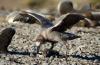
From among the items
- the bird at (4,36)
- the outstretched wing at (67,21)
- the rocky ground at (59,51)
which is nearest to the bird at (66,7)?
the rocky ground at (59,51)

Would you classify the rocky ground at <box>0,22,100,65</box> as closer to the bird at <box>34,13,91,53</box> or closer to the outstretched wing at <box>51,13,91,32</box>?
the bird at <box>34,13,91,53</box>

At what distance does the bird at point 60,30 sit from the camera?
12663 mm

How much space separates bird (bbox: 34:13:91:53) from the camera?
1266 centimetres

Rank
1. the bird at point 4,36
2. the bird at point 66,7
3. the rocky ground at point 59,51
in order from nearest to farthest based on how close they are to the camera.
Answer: the rocky ground at point 59,51, the bird at point 4,36, the bird at point 66,7

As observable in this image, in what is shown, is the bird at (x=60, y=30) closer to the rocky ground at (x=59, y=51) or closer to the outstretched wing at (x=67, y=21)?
the outstretched wing at (x=67, y=21)

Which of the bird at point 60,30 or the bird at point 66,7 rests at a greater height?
the bird at point 60,30

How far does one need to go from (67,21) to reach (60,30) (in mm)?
414

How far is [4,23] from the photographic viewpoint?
2192cm

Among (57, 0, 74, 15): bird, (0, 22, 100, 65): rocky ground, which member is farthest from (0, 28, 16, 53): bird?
(57, 0, 74, 15): bird

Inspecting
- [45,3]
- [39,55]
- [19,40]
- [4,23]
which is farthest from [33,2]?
[39,55]

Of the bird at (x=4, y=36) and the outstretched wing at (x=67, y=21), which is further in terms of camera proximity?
the bird at (x=4, y=36)

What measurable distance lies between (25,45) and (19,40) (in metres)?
1.13

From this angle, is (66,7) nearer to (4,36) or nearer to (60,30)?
(4,36)

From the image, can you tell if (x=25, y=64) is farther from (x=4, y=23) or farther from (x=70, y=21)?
(x=4, y=23)
